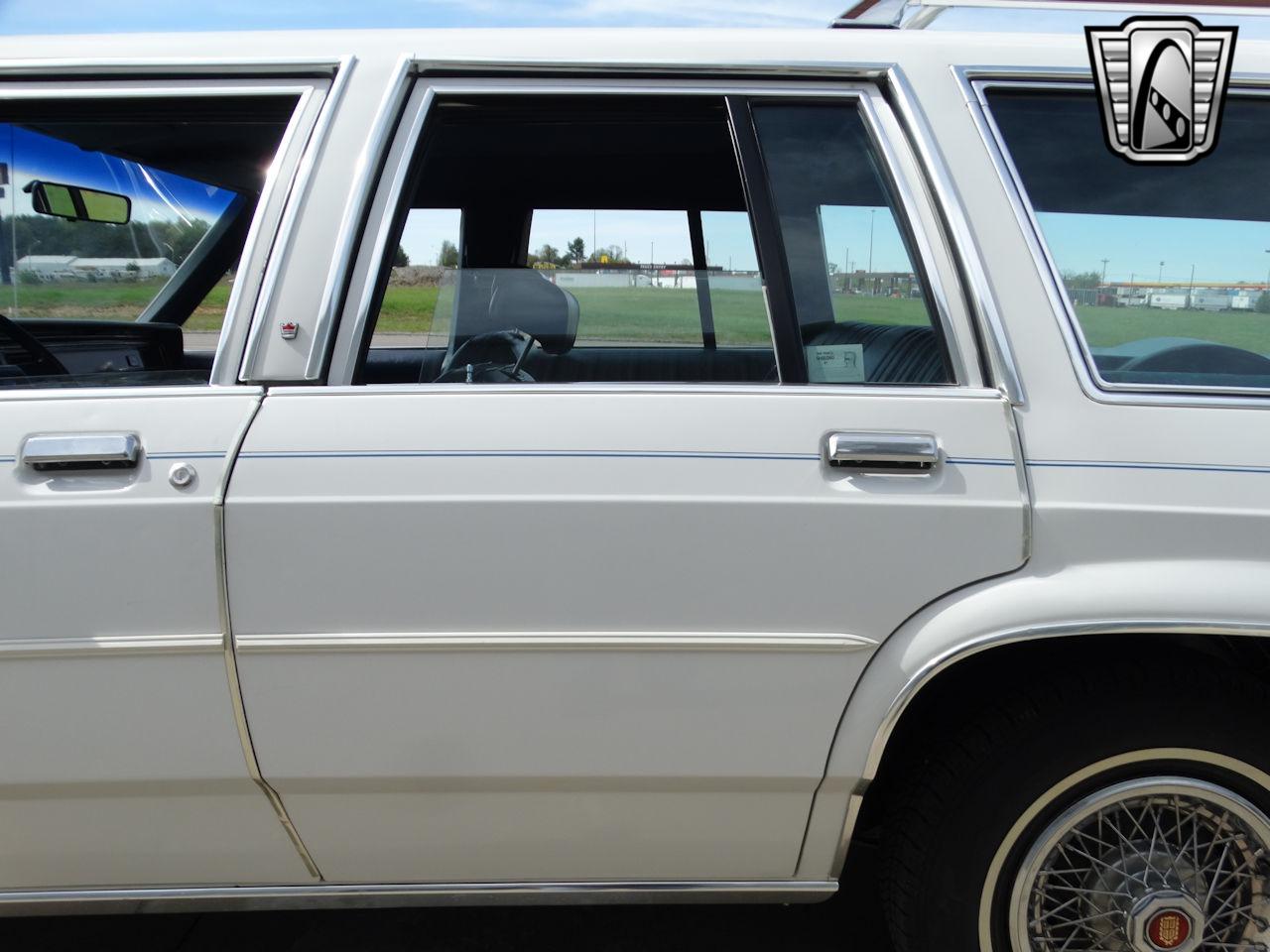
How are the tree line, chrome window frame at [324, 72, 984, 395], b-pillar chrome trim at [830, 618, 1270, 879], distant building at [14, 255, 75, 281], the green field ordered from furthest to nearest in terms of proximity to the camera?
distant building at [14, 255, 75, 281]
the tree line
the green field
chrome window frame at [324, 72, 984, 395]
b-pillar chrome trim at [830, 618, 1270, 879]

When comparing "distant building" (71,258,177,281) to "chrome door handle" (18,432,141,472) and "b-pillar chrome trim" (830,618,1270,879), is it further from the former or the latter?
"b-pillar chrome trim" (830,618,1270,879)

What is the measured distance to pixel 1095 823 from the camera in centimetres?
172

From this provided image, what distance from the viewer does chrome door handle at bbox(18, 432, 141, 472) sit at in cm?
154

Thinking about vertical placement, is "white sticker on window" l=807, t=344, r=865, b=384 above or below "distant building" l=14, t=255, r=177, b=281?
above

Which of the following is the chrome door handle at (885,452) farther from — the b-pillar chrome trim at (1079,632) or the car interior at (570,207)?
the b-pillar chrome trim at (1079,632)

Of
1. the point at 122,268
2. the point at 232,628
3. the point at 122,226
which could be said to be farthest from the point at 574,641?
the point at 122,226

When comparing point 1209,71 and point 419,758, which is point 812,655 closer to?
point 419,758

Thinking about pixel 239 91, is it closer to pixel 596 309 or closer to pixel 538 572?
pixel 596 309

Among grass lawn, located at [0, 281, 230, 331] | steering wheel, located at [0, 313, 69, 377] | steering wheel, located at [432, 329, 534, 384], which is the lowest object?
steering wheel, located at [0, 313, 69, 377]

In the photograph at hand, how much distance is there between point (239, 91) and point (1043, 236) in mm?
1545

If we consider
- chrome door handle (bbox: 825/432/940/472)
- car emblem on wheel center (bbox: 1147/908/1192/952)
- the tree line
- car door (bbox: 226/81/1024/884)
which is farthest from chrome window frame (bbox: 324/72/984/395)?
car emblem on wheel center (bbox: 1147/908/1192/952)

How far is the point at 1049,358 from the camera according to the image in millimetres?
1602

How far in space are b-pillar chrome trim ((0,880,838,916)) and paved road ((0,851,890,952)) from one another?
1.86 ft

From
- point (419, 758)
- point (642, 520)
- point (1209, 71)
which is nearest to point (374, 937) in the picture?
point (419, 758)
